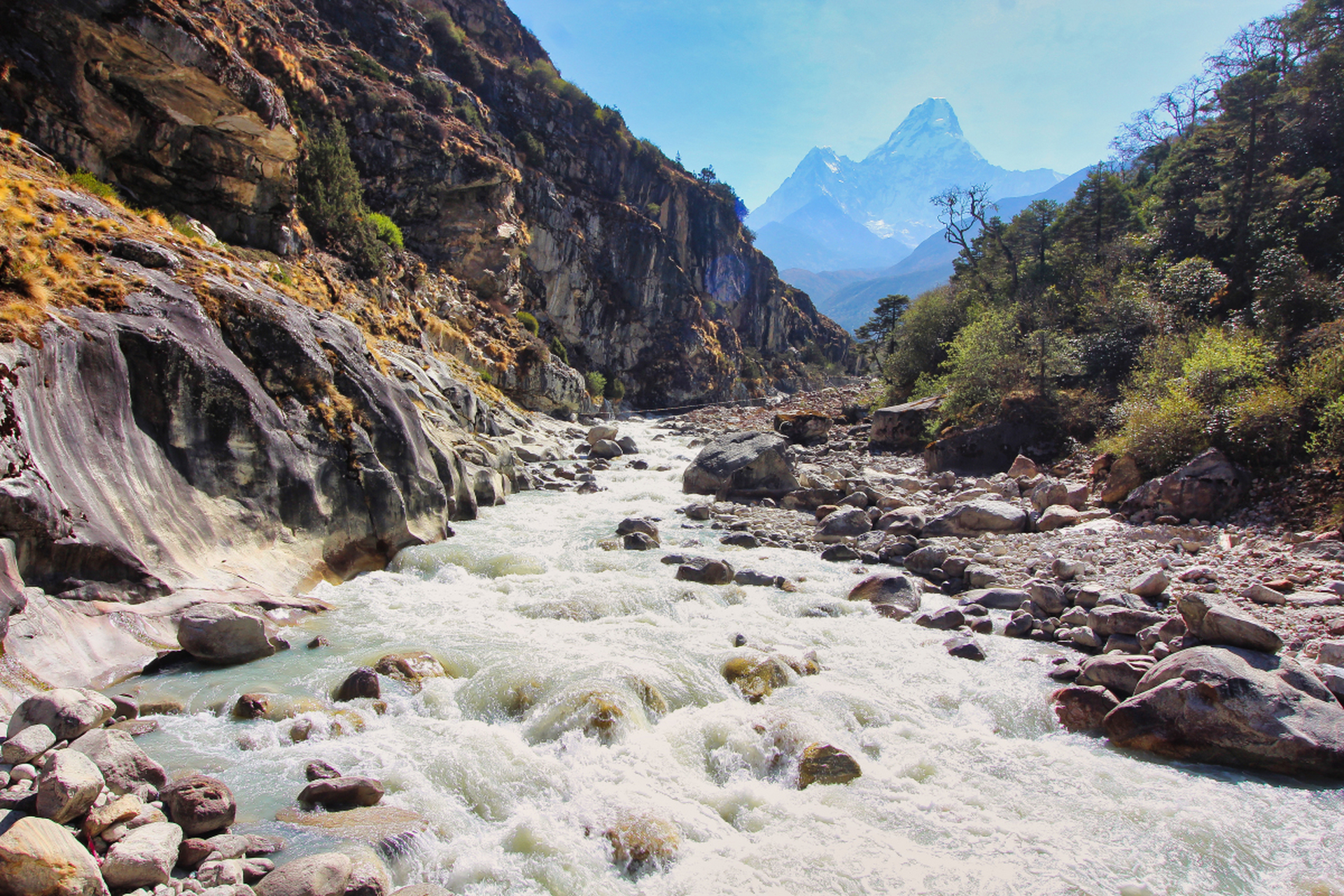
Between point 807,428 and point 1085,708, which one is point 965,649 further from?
point 807,428

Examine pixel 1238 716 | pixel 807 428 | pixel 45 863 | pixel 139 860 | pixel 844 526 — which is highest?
pixel 807 428

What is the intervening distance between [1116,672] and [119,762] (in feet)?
33.3

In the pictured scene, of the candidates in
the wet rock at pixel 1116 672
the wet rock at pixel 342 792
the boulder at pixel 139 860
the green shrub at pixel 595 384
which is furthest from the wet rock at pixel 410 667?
the green shrub at pixel 595 384

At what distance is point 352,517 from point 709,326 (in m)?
75.1

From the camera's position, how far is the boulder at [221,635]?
6988 mm

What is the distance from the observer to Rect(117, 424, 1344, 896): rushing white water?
189 inches

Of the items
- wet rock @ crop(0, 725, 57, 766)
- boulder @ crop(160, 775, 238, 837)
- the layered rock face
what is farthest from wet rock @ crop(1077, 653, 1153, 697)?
the layered rock face

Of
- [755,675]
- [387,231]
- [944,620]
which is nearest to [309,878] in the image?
[755,675]

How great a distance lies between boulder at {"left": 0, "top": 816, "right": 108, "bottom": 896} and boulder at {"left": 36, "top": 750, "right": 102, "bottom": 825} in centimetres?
16

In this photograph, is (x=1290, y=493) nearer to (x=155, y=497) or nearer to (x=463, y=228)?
(x=155, y=497)

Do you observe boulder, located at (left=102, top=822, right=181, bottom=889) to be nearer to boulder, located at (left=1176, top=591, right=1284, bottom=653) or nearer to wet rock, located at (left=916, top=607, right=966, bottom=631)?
wet rock, located at (left=916, top=607, right=966, bottom=631)

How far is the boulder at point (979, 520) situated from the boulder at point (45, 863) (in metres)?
15.0

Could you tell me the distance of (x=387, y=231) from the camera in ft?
115

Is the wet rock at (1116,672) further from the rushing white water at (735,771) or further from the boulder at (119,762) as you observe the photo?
the boulder at (119,762)
